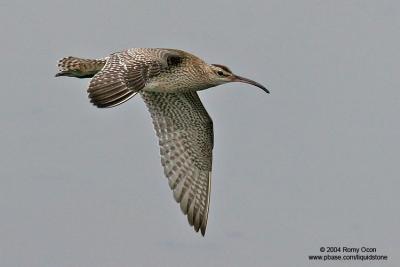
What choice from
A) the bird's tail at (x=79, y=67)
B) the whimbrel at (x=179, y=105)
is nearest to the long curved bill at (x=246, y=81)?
the whimbrel at (x=179, y=105)

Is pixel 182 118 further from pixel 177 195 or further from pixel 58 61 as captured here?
pixel 58 61

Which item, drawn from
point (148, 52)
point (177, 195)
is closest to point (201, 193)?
point (177, 195)

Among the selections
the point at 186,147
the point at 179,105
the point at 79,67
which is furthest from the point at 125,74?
the point at 186,147

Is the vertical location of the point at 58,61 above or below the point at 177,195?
above

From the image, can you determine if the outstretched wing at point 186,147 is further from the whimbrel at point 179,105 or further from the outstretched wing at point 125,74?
the outstretched wing at point 125,74

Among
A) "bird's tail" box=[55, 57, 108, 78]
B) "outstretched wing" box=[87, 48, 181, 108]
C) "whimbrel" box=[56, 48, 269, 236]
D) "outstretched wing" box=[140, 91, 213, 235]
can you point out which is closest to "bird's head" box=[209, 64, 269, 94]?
"whimbrel" box=[56, 48, 269, 236]

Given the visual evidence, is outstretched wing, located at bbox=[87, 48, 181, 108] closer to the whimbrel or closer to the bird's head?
the whimbrel
